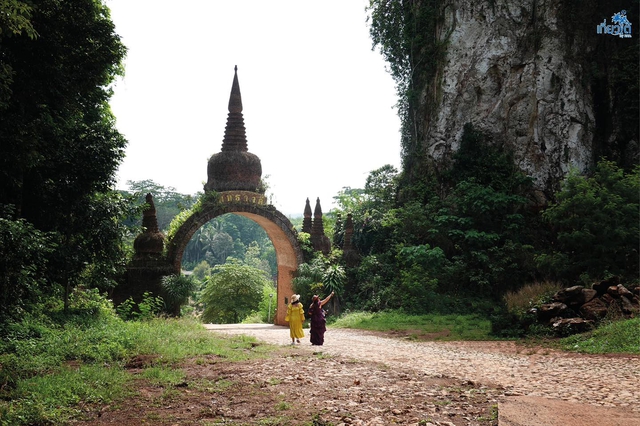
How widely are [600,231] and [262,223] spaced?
11.5 meters

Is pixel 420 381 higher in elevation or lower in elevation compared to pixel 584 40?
lower

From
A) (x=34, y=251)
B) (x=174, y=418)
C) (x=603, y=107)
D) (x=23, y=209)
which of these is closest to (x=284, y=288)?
(x=23, y=209)

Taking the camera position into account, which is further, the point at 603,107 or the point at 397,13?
the point at 397,13

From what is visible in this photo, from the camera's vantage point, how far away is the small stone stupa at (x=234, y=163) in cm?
1944

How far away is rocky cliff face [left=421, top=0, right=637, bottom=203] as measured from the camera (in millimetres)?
19688

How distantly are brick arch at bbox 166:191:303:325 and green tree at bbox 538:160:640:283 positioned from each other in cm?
907

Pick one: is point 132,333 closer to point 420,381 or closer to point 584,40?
point 420,381

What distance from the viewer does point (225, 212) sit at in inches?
741

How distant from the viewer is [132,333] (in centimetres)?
947

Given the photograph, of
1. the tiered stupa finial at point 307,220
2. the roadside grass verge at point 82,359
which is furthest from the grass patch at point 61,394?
the tiered stupa finial at point 307,220

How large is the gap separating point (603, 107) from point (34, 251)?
1978 cm

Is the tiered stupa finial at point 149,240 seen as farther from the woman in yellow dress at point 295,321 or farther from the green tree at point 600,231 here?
the green tree at point 600,231

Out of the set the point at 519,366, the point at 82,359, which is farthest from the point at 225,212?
the point at 519,366

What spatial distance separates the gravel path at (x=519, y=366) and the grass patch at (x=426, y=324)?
3.63ft
